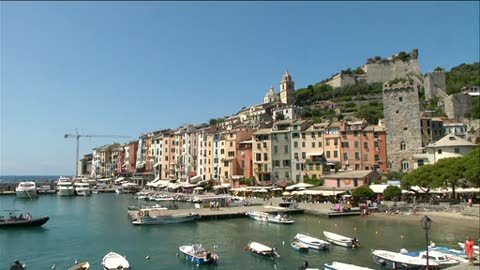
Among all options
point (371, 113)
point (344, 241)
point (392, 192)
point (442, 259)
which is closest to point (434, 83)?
point (371, 113)

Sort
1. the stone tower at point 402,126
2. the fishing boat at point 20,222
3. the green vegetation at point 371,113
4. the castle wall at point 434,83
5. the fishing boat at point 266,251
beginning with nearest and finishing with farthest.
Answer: the fishing boat at point 266,251
the fishing boat at point 20,222
the stone tower at point 402,126
the green vegetation at point 371,113
the castle wall at point 434,83

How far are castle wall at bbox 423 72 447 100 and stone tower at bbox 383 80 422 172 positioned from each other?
53.4 meters

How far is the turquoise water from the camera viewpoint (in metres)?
29.1

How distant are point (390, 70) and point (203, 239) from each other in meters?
113

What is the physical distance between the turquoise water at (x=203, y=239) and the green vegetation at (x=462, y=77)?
292ft

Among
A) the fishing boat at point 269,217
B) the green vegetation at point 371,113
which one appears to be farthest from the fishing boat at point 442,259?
the green vegetation at point 371,113

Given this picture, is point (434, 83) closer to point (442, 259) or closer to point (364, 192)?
point (364, 192)

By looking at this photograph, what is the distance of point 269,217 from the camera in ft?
154

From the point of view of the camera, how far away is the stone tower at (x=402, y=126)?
216ft

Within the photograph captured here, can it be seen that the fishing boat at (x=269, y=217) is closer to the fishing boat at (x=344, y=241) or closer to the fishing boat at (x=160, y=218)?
the fishing boat at (x=160, y=218)

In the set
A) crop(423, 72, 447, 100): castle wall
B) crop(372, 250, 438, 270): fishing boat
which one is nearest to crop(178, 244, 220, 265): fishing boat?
crop(372, 250, 438, 270): fishing boat

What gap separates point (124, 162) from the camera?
141 metres

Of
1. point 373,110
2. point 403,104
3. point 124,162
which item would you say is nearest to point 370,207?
point 403,104

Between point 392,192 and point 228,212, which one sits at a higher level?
point 392,192
